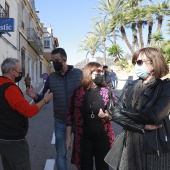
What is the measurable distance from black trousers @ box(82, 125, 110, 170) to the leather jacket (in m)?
0.90

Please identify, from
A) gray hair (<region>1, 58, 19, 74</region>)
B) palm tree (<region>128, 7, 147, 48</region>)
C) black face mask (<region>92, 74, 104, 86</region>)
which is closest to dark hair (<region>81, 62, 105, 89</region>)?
black face mask (<region>92, 74, 104, 86</region>)

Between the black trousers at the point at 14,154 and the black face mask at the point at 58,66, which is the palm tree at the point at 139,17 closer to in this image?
the black face mask at the point at 58,66

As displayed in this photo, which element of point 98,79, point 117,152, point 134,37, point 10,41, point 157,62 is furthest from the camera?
point 134,37

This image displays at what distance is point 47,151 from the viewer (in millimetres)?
5668

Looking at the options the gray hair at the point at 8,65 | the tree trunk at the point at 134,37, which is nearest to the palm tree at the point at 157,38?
the tree trunk at the point at 134,37

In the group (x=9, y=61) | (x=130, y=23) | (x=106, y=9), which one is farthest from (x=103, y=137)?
(x=106, y=9)

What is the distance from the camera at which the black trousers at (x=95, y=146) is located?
3.29m

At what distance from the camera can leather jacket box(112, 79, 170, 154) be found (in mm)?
2264

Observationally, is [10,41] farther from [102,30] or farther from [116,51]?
[102,30]

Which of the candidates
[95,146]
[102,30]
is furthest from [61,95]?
[102,30]

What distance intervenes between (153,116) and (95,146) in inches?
50.1

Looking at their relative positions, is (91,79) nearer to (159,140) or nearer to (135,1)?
(159,140)

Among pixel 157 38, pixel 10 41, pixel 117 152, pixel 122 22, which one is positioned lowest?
pixel 117 152

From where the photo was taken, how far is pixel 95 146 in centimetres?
334
